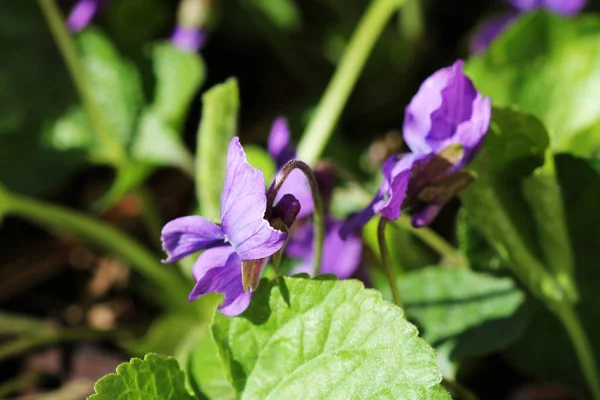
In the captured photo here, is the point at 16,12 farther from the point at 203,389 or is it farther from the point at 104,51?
the point at 203,389

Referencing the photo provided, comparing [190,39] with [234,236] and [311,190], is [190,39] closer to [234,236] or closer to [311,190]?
[311,190]

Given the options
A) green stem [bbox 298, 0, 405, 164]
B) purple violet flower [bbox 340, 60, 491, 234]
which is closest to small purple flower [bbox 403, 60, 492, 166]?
purple violet flower [bbox 340, 60, 491, 234]

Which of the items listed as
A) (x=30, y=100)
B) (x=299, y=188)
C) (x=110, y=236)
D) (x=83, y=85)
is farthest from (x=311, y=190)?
(x=30, y=100)

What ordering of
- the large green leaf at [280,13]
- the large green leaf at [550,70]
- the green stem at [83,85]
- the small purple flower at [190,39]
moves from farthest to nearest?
the large green leaf at [280,13]
the small purple flower at [190,39]
the green stem at [83,85]
the large green leaf at [550,70]

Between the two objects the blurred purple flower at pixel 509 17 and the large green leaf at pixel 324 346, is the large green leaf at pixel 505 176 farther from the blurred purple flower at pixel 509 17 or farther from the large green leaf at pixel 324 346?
the blurred purple flower at pixel 509 17

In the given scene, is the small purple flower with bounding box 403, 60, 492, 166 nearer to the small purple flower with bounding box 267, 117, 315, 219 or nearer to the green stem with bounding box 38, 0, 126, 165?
the small purple flower with bounding box 267, 117, 315, 219

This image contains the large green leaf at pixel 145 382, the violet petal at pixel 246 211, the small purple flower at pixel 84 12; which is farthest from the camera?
the small purple flower at pixel 84 12

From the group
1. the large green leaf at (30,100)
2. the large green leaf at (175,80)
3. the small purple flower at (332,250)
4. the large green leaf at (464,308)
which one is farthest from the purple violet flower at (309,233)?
the large green leaf at (30,100)
